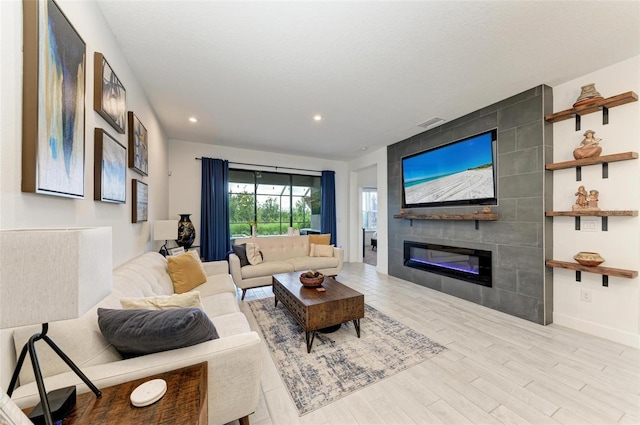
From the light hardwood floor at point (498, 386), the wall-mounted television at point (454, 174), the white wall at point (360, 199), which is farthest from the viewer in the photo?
the white wall at point (360, 199)

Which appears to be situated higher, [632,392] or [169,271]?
[169,271]

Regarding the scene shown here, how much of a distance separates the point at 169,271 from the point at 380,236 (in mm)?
4019

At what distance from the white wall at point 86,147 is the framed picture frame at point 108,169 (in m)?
0.05

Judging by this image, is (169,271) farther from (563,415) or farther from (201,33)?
(563,415)

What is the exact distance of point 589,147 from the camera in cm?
243

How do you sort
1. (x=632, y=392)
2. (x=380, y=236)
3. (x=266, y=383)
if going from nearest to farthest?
(x=632, y=392) → (x=266, y=383) → (x=380, y=236)

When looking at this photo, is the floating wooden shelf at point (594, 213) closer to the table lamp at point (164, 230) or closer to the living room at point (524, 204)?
the living room at point (524, 204)

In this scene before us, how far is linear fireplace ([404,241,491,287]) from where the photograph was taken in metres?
3.27

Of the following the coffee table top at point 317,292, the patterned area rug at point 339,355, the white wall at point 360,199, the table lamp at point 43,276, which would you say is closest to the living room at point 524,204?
the patterned area rug at point 339,355

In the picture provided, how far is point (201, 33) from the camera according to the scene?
6.23 feet

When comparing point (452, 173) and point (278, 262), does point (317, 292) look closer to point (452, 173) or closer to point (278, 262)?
point (278, 262)

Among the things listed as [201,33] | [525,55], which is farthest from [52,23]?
[525,55]

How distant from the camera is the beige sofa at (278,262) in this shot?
361 cm

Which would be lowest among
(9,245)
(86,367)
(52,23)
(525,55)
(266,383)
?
(266,383)
